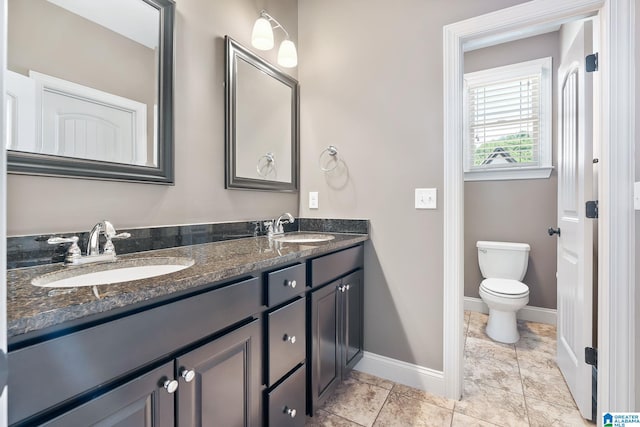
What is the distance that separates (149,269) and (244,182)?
75 cm

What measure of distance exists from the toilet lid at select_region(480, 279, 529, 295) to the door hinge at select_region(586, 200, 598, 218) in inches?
37.9

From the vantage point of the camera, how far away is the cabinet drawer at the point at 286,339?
1.07 meters

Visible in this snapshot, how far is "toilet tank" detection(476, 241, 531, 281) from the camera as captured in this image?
101 inches

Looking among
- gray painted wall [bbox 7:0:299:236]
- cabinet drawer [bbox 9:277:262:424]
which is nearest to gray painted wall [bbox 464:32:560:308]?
gray painted wall [bbox 7:0:299:236]

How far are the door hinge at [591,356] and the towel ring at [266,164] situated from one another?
6.31ft

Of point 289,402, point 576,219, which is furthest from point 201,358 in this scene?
point 576,219

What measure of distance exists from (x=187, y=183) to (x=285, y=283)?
695mm

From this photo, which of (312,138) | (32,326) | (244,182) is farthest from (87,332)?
(312,138)

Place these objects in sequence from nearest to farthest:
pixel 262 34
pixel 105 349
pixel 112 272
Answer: pixel 105 349 < pixel 112 272 < pixel 262 34

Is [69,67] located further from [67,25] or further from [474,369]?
[474,369]

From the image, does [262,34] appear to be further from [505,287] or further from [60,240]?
[505,287]

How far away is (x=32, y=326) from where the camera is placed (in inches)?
19.5

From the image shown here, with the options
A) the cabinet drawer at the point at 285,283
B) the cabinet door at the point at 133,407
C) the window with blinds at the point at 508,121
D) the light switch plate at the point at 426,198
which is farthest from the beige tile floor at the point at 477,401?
the window with blinds at the point at 508,121

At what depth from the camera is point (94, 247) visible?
0.99m
